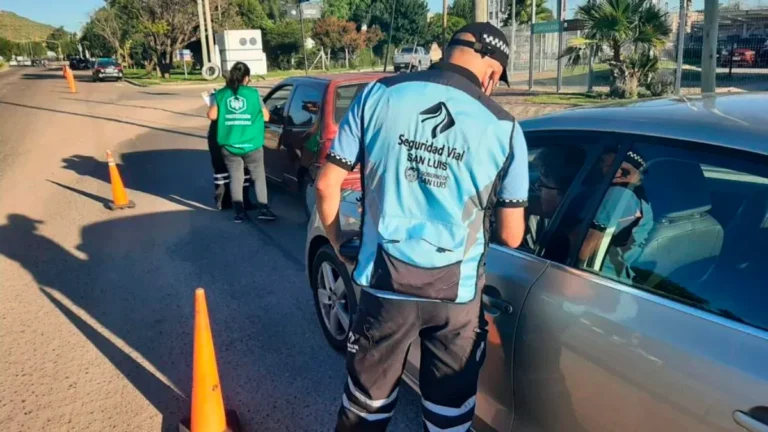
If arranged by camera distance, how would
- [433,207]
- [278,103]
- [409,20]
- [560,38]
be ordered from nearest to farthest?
1. [433,207]
2. [278,103]
3. [560,38]
4. [409,20]

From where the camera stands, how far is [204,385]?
2.87m

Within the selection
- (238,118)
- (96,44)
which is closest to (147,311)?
(238,118)

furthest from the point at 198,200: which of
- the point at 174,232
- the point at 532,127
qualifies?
the point at 532,127

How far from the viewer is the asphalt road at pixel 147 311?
3.42 m

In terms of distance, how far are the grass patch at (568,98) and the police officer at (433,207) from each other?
1539 cm

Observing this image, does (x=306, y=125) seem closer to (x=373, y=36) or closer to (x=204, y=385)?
(x=204, y=385)

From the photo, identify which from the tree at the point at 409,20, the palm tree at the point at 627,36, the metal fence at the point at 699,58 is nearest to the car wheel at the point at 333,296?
the metal fence at the point at 699,58

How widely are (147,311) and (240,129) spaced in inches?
104

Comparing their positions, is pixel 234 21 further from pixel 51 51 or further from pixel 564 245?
pixel 51 51

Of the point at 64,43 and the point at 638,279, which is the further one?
the point at 64,43

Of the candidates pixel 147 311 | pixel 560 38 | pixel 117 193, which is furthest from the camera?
pixel 560 38

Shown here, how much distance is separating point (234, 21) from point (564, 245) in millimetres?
52855

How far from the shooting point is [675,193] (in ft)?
7.33

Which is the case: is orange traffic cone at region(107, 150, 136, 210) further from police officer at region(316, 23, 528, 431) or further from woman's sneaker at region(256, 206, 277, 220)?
police officer at region(316, 23, 528, 431)
